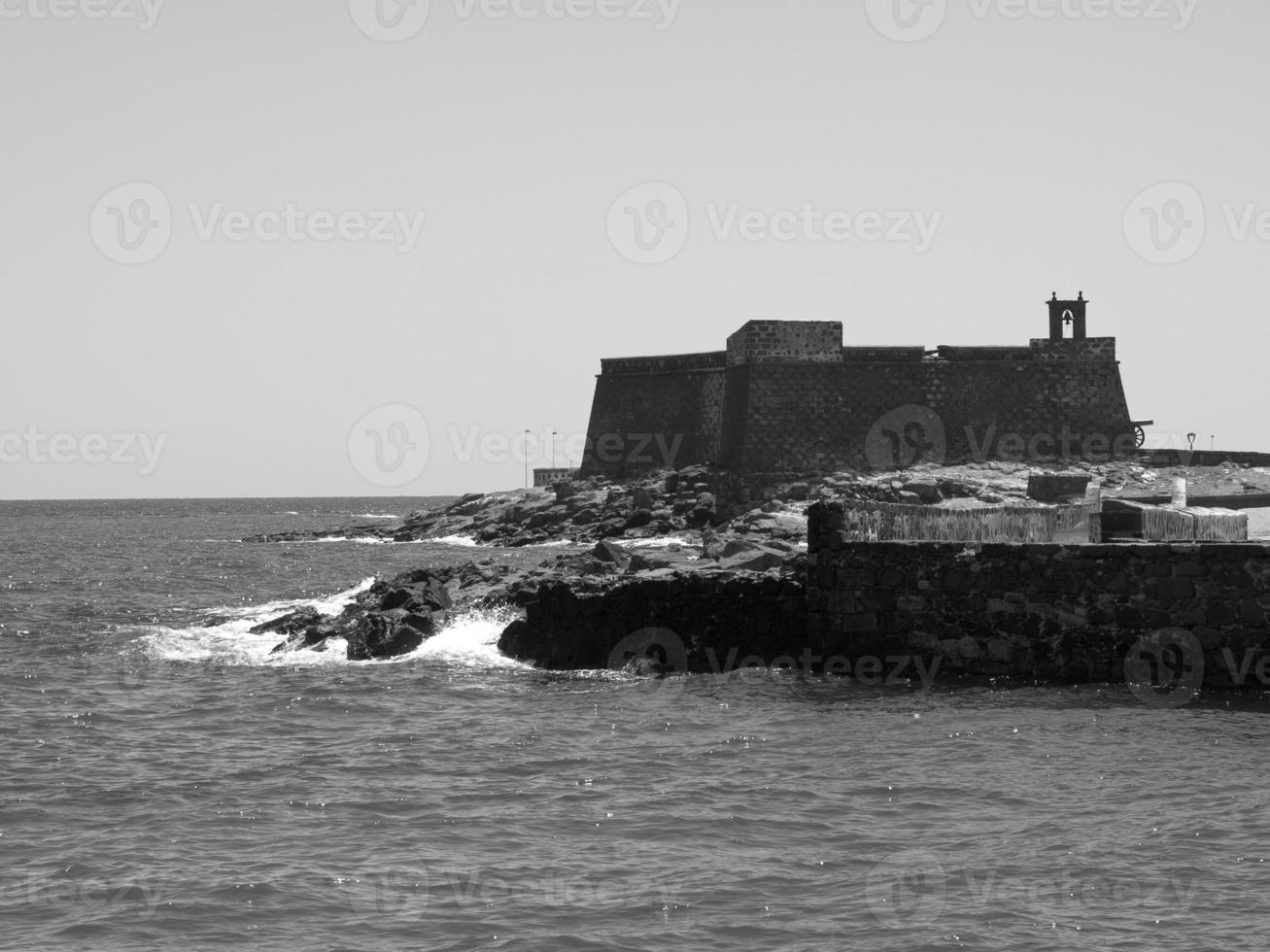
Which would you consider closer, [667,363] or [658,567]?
[658,567]

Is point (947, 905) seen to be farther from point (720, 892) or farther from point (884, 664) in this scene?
point (884, 664)

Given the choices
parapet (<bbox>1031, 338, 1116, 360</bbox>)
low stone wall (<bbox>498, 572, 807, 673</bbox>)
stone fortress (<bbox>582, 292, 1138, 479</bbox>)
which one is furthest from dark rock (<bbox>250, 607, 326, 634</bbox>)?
parapet (<bbox>1031, 338, 1116, 360</bbox>)

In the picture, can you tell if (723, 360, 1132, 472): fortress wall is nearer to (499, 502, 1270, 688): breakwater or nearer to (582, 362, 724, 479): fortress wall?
(582, 362, 724, 479): fortress wall

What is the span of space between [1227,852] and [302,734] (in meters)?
9.35

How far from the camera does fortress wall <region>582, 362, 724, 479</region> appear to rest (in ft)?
157

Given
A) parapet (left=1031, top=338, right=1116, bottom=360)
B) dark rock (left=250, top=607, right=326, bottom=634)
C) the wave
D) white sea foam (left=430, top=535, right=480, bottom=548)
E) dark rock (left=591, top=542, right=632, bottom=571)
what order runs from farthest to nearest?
white sea foam (left=430, top=535, right=480, bottom=548), parapet (left=1031, top=338, right=1116, bottom=360), dark rock (left=591, top=542, right=632, bottom=571), dark rock (left=250, top=607, right=326, bottom=634), the wave

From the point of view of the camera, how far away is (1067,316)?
4334 centimetres

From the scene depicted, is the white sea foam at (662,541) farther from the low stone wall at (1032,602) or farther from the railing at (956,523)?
the low stone wall at (1032,602)

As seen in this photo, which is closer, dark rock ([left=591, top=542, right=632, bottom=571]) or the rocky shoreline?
the rocky shoreline

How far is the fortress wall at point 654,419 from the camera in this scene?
47.8 m

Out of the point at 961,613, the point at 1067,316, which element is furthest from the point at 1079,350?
the point at 961,613

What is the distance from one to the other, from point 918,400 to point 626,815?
33.2 meters

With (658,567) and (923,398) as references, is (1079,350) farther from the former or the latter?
(658,567)

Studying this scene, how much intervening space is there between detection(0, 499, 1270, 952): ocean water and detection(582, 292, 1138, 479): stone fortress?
24.4m
